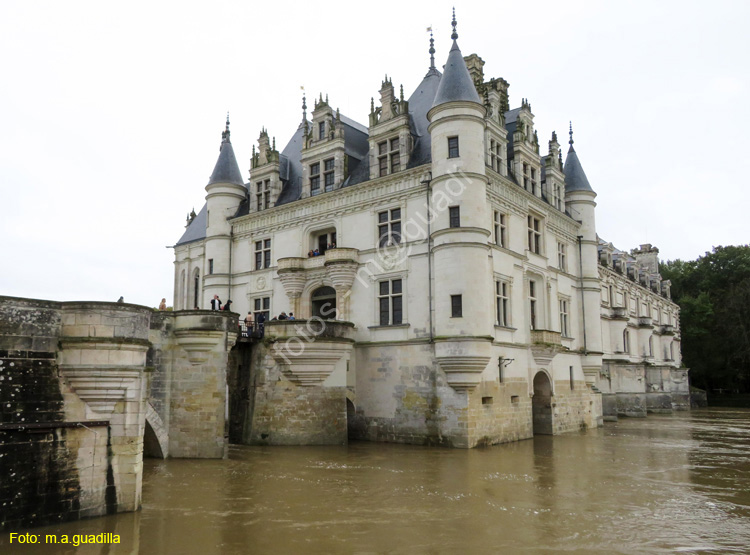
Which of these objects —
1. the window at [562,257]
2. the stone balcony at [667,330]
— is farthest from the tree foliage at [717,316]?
the window at [562,257]

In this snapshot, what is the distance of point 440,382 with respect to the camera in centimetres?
2503

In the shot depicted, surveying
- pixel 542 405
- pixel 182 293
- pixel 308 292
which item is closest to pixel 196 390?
pixel 308 292

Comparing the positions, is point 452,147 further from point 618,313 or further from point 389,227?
point 618,313

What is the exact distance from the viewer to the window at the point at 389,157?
93.6ft

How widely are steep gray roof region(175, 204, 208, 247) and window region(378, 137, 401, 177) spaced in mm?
14620

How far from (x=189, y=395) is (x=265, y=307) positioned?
11189 millimetres

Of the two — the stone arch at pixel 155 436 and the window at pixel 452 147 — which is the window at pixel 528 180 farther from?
the stone arch at pixel 155 436

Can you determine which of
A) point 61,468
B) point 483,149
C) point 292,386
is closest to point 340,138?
point 483,149

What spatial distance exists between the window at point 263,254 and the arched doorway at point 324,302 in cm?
346

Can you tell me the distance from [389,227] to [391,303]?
3.50 m

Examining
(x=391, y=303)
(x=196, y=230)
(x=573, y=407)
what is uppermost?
(x=196, y=230)

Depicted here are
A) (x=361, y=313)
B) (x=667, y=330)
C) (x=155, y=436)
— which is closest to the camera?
(x=155, y=436)

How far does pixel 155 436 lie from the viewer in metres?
20.8

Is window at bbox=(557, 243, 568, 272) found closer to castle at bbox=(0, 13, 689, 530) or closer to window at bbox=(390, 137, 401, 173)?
castle at bbox=(0, 13, 689, 530)
